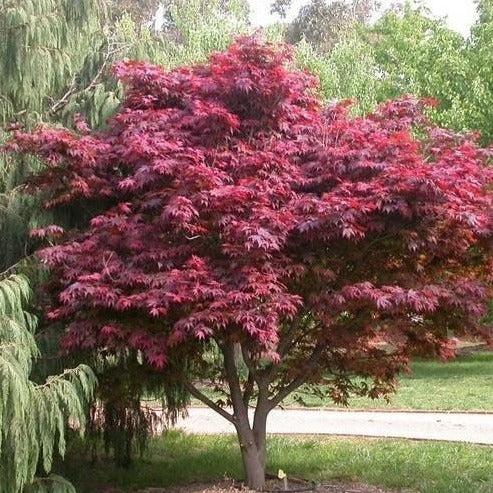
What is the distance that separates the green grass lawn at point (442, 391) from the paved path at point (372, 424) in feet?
1.93

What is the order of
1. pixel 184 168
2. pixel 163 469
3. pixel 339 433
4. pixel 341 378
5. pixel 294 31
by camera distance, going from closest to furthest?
pixel 184 168 → pixel 341 378 → pixel 163 469 → pixel 339 433 → pixel 294 31

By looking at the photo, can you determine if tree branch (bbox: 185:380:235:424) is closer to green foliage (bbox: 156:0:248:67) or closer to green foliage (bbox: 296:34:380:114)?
green foliage (bbox: 156:0:248:67)

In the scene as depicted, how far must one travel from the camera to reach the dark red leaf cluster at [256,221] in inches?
242

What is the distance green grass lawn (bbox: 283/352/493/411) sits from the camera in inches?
567

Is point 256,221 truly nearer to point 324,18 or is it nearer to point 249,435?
point 249,435

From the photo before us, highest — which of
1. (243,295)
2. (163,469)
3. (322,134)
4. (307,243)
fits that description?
(322,134)

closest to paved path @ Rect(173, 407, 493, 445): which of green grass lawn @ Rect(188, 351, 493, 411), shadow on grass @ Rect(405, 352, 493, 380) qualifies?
green grass lawn @ Rect(188, 351, 493, 411)

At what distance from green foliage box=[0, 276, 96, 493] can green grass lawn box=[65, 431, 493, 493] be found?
2.18 meters

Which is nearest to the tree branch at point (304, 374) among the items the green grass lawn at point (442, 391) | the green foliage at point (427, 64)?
the green grass lawn at point (442, 391)

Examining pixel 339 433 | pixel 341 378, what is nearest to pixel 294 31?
pixel 339 433

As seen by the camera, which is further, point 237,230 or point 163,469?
point 163,469

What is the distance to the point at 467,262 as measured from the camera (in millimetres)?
7215

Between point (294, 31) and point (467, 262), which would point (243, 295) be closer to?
point (467, 262)

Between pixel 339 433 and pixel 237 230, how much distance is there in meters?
6.32
